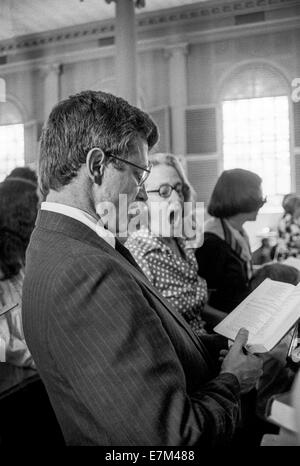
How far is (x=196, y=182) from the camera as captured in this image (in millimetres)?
8336

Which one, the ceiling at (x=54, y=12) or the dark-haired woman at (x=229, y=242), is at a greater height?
the ceiling at (x=54, y=12)

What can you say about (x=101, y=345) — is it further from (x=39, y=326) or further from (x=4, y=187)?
(x=4, y=187)

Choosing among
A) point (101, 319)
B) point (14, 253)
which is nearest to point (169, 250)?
point (14, 253)

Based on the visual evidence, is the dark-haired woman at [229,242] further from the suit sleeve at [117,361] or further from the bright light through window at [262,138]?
the bright light through window at [262,138]

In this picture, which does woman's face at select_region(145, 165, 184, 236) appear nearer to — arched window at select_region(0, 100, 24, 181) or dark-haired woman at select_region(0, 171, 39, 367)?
dark-haired woman at select_region(0, 171, 39, 367)

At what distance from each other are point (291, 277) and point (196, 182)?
6.50m

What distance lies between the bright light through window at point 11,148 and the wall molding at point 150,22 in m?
1.60

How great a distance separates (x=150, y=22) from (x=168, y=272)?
775cm

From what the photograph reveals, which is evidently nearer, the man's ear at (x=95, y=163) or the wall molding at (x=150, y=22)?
the man's ear at (x=95, y=163)

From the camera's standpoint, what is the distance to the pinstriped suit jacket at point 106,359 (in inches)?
31.8

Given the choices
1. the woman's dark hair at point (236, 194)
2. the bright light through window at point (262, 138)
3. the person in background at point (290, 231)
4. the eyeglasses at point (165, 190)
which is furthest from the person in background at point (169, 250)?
the bright light through window at point (262, 138)

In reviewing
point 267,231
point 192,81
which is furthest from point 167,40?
point 267,231

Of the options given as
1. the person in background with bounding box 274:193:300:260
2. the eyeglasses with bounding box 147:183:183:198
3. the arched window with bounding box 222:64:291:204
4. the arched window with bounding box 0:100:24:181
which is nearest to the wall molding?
the arched window with bounding box 222:64:291:204

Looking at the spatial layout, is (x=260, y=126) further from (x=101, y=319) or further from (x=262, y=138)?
(x=101, y=319)
